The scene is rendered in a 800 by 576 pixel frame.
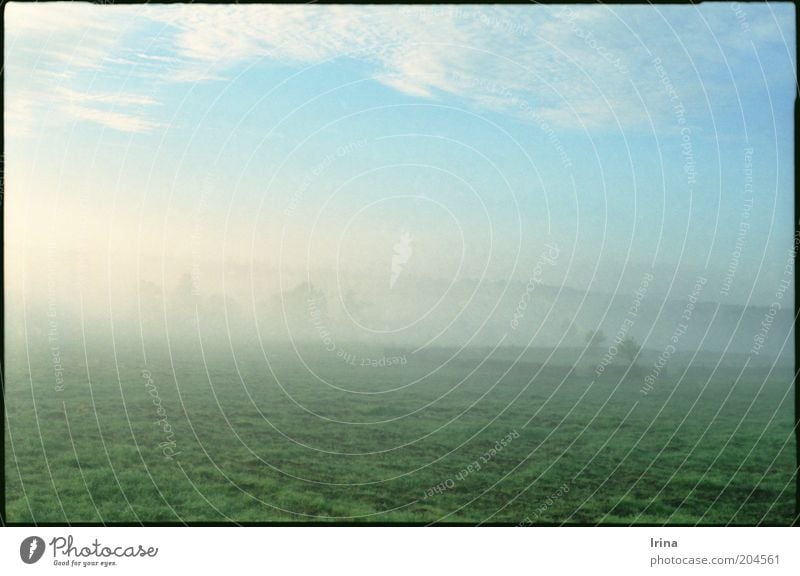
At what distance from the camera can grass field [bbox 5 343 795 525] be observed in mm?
17969

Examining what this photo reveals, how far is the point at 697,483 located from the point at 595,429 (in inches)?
247

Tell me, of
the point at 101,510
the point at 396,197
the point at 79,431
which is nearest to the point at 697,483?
the point at 396,197

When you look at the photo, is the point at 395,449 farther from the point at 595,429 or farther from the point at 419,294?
the point at 595,429

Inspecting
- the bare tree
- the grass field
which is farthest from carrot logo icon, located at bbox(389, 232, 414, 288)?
the bare tree

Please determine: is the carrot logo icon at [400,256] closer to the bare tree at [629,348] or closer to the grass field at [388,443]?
the grass field at [388,443]
